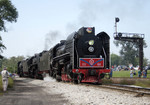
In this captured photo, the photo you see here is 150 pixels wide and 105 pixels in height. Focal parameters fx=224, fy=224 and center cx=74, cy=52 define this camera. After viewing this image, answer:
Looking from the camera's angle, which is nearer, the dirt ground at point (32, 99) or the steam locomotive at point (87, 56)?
the dirt ground at point (32, 99)

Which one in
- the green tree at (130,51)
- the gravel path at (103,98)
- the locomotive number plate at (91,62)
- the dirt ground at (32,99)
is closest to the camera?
the gravel path at (103,98)

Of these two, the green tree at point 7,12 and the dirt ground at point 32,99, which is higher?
the green tree at point 7,12

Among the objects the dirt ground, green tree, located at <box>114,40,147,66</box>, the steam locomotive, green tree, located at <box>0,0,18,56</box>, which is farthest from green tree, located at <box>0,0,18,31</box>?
green tree, located at <box>114,40,147,66</box>

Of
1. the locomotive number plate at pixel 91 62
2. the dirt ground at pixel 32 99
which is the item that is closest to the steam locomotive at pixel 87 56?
the locomotive number plate at pixel 91 62

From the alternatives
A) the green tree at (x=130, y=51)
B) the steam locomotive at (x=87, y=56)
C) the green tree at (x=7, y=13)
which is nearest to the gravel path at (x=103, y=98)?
the steam locomotive at (x=87, y=56)

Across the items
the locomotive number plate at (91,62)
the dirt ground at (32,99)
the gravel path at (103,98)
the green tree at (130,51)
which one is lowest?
the dirt ground at (32,99)

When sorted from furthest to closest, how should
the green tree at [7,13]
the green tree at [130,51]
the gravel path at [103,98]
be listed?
the green tree at [130,51]
the green tree at [7,13]
the gravel path at [103,98]

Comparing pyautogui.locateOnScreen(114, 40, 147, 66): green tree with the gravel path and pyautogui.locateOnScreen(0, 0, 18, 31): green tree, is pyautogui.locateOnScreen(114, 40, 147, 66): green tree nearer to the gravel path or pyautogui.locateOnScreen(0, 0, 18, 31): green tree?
pyautogui.locateOnScreen(0, 0, 18, 31): green tree

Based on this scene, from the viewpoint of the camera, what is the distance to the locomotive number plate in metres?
15.9

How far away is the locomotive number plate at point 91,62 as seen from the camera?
15925mm

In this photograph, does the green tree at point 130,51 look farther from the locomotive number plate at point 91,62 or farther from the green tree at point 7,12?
the locomotive number plate at point 91,62

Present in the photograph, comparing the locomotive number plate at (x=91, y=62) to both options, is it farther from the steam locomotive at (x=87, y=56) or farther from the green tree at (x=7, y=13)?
the green tree at (x=7, y=13)

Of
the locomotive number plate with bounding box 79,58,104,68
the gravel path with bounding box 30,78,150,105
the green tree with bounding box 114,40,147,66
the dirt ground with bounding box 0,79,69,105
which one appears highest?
the green tree with bounding box 114,40,147,66

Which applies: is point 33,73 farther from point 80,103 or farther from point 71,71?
point 80,103
